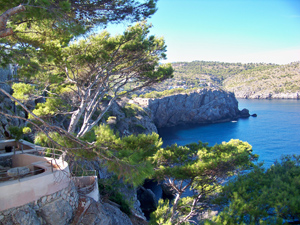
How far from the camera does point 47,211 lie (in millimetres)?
4523

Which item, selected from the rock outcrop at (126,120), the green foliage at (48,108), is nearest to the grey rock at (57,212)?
the green foliage at (48,108)

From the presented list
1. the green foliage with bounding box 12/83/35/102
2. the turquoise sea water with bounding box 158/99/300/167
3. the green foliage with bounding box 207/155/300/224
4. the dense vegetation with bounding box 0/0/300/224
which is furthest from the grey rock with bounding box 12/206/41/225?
the turquoise sea water with bounding box 158/99/300/167

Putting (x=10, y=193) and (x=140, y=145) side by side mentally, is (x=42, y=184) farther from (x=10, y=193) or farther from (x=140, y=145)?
(x=140, y=145)

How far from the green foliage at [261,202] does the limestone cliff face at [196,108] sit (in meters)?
41.1

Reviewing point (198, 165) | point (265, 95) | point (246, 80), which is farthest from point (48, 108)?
point (246, 80)

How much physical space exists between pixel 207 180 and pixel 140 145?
11.8ft

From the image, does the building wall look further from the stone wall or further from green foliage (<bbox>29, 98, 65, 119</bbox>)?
green foliage (<bbox>29, 98, 65, 119</bbox>)

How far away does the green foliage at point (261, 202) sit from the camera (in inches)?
245

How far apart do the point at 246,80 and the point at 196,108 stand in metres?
63.0

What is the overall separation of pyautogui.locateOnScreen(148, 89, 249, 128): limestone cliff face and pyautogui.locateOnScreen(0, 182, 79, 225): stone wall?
43883mm

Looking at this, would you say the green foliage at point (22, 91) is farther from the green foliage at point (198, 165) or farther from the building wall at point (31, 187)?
the green foliage at point (198, 165)

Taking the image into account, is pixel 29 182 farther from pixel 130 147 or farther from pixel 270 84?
pixel 270 84

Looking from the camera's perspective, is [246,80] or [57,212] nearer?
[57,212]

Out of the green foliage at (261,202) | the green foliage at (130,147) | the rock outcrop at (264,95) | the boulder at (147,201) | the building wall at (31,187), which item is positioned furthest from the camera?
the rock outcrop at (264,95)
